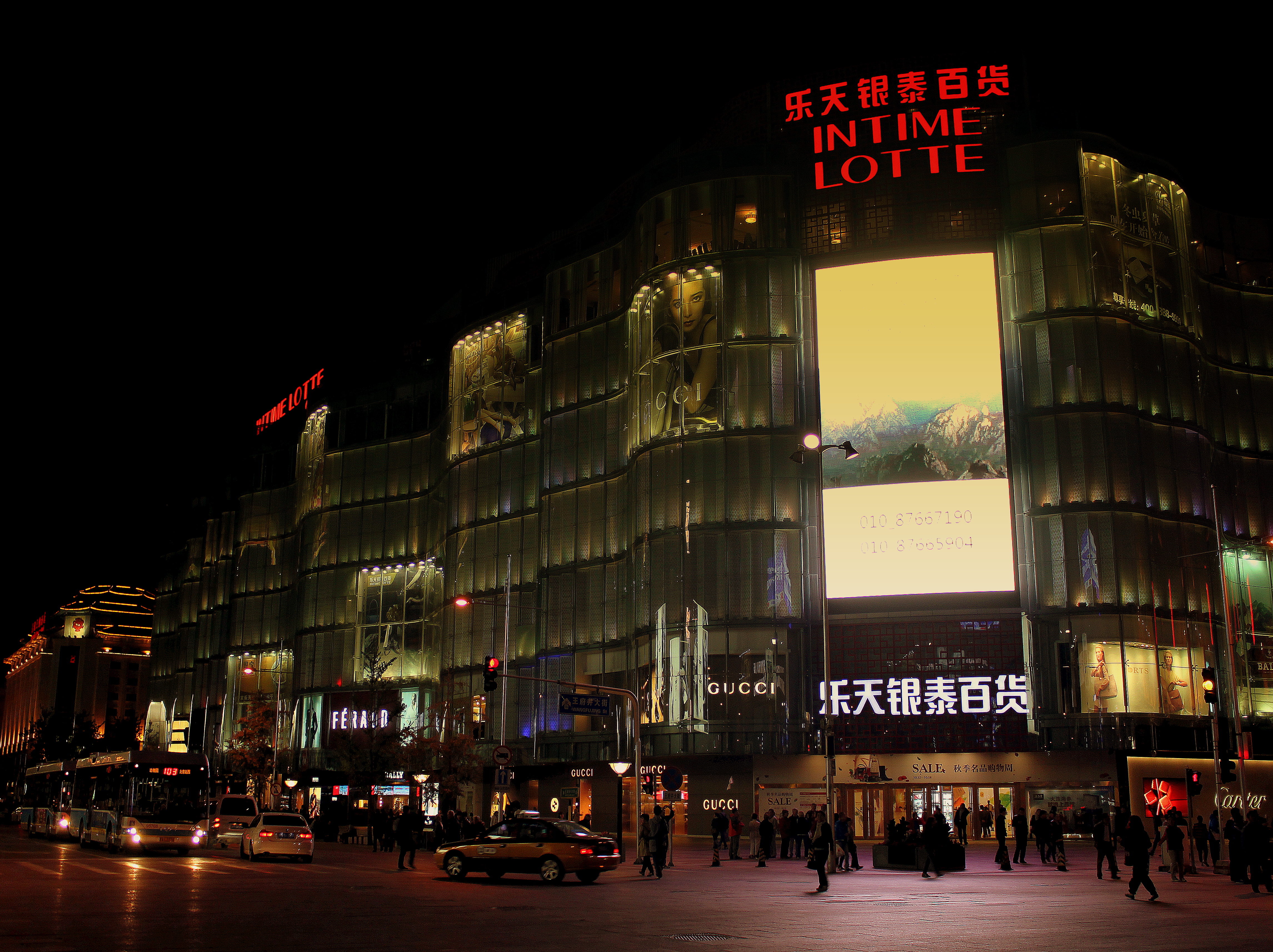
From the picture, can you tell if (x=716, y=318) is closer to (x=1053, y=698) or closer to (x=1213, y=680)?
(x=1053, y=698)

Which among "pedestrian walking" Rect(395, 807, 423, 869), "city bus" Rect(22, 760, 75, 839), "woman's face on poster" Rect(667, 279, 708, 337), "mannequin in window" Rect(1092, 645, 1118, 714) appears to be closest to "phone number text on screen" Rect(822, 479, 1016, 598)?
"mannequin in window" Rect(1092, 645, 1118, 714)

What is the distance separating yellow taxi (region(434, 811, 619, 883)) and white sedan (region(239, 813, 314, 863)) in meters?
10.8

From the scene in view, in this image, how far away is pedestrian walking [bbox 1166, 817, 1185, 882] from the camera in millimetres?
29188

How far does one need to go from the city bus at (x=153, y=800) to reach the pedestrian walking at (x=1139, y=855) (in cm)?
2894

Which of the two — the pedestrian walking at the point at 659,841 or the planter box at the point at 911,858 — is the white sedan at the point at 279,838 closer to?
the pedestrian walking at the point at 659,841

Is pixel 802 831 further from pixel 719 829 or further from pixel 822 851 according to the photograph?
pixel 822 851

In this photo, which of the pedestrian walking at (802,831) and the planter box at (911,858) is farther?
the pedestrian walking at (802,831)

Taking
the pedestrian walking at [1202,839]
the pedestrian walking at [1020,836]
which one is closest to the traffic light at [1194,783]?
the pedestrian walking at [1202,839]

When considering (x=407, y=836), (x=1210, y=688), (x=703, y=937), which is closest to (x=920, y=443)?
(x=1210, y=688)

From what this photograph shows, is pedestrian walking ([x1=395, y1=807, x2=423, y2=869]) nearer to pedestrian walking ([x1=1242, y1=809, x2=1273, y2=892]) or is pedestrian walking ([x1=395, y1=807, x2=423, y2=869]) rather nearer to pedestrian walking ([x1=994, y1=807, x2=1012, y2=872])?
pedestrian walking ([x1=994, y1=807, x2=1012, y2=872])

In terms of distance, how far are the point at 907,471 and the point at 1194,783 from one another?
22.8 m

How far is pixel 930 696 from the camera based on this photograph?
55.4 meters

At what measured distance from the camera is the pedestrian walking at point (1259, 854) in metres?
27.1

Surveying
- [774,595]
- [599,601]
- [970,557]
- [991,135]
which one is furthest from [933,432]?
[599,601]
